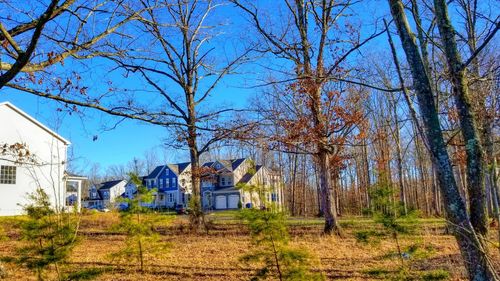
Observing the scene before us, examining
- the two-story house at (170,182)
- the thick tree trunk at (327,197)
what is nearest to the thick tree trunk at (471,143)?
the thick tree trunk at (327,197)

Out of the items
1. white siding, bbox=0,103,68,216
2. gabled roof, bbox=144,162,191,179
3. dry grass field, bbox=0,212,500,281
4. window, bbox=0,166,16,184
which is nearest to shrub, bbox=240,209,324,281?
dry grass field, bbox=0,212,500,281

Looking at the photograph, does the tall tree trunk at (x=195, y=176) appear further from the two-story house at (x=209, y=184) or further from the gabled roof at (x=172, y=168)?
the gabled roof at (x=172, y=168)

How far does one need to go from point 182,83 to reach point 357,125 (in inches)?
255

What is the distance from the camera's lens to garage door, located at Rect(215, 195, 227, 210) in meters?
45.7

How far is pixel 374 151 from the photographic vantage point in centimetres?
3259

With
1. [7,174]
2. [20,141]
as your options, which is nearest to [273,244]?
[20,141]

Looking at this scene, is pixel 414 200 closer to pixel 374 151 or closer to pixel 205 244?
pixel 374 151

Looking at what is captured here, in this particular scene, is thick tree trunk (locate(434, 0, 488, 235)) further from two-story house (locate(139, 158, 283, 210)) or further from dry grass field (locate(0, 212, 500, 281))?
two-story house (locate(139, 158, 283, 210))

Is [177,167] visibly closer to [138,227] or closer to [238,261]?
[138,227]

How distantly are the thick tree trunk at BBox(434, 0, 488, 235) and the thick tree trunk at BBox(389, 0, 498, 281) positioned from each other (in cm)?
31

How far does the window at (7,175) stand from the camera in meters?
23.0

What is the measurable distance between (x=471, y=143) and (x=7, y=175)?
25.3 m

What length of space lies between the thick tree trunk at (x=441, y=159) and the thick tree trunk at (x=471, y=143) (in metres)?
0.31

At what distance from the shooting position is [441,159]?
3.69 m
